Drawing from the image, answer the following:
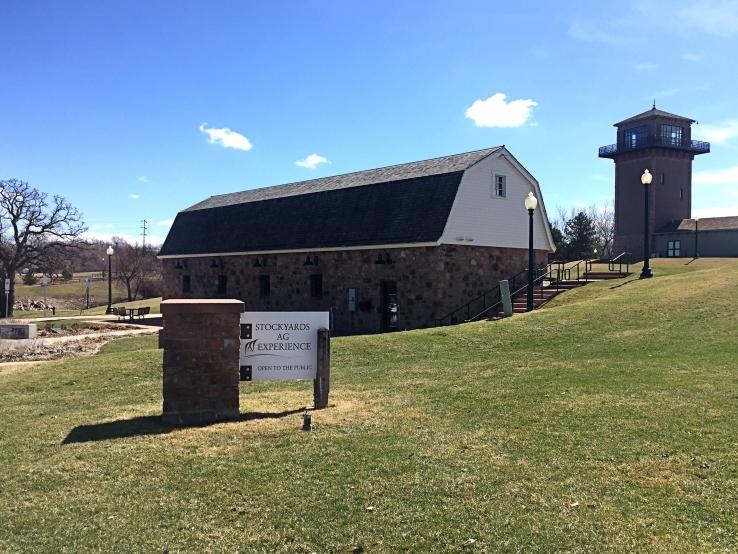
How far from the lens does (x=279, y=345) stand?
819 cm

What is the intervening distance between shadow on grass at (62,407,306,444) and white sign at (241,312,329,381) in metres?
0.53

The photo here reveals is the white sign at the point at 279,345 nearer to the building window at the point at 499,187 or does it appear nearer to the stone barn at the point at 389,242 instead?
the stone barn at the point at 389,242

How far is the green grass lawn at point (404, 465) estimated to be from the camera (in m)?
4.35

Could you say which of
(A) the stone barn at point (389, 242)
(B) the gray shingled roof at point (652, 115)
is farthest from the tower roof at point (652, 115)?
(A) the stone barn at point (389, 242)

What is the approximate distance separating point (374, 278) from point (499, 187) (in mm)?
6078

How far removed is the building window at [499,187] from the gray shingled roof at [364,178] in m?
1.19

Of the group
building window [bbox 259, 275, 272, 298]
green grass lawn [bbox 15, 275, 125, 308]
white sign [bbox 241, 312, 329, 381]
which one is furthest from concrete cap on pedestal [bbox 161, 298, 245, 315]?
green grass lawn [bbox 15, 275, 125, 308]

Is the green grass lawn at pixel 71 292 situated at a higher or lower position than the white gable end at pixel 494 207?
lower

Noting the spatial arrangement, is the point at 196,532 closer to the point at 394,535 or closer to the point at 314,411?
the point at 394,535

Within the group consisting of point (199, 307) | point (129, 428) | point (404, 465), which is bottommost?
point (129, 428)

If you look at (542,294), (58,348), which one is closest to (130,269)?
(58,348)

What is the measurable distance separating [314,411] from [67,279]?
3141 inches

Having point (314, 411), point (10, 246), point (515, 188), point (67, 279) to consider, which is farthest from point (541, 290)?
point (67, 279)

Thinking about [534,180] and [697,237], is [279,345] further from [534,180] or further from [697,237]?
[697,237]
